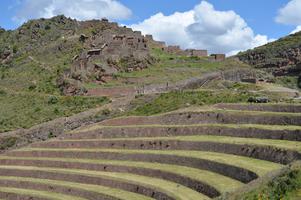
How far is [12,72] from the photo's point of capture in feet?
150

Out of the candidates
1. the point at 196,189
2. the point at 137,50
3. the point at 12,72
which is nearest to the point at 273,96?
the point at 196,189

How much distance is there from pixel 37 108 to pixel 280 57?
Answer: 27391 millimetres

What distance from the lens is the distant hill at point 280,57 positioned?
4297 centimetres

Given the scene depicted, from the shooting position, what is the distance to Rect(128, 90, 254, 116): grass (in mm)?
25344

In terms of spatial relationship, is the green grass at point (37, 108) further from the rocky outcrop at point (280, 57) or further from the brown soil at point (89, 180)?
the rocky outcrop at point (280, 57)

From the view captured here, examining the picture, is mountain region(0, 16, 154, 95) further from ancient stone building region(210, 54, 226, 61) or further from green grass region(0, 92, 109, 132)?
ancient stone building region(210, 54, 226, 61)

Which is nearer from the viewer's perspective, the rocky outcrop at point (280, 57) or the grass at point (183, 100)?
Result: the grass at point (183, 100)

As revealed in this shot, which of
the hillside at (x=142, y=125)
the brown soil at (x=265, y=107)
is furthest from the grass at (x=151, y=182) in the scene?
the brown soil at (x=265, y=107)

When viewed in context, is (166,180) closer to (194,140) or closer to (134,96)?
(194,140)

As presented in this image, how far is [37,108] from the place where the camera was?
3325cm

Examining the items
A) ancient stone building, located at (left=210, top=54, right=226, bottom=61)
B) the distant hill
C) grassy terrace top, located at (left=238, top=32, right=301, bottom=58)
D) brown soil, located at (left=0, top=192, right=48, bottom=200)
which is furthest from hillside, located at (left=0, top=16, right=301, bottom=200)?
grassy terrace top, located at (left=238, top=32, right=301, bottom=58)

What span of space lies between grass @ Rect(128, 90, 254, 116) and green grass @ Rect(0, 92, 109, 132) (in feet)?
13.8

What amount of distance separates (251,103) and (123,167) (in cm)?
652

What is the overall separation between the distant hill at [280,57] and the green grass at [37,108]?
16406 mm
